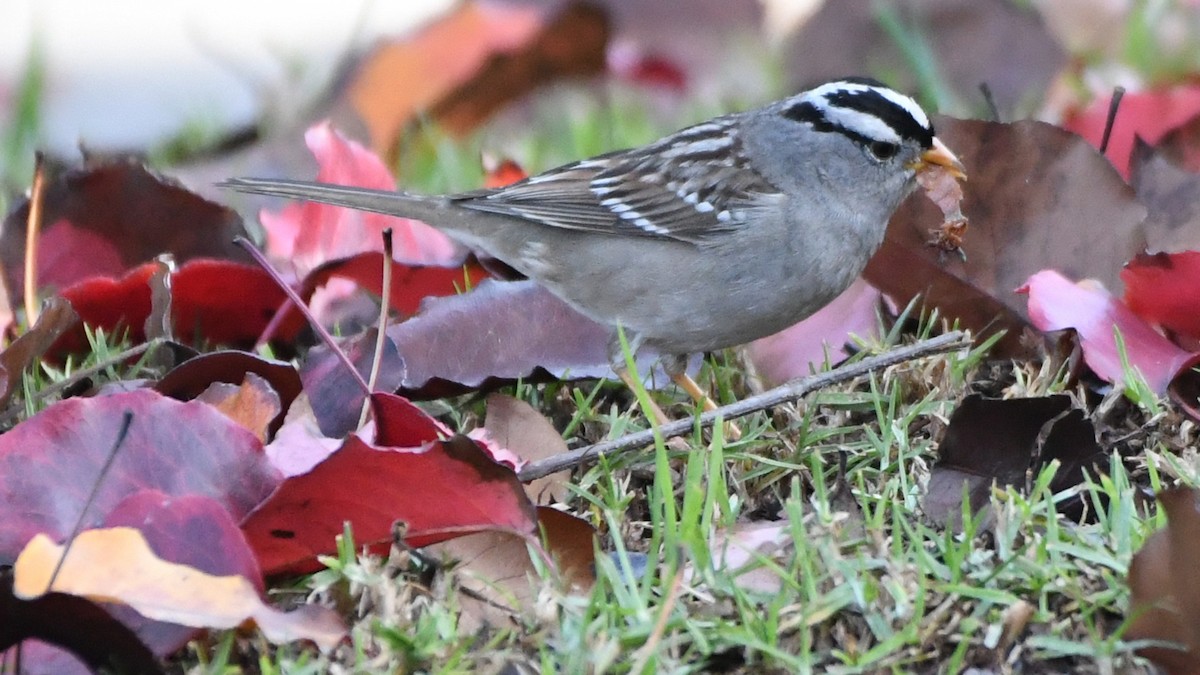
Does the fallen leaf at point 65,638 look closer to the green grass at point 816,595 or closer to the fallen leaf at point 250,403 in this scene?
the green grass at point 816,595

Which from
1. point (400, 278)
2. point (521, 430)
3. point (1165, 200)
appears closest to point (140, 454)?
point (521, 430)

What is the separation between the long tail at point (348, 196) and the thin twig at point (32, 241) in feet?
1.30

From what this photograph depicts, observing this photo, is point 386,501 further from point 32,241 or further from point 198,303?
point 32,241

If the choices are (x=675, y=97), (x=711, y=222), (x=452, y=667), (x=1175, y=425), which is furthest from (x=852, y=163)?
(x=675, y=97)

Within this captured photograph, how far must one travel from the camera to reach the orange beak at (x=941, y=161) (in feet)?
10.8

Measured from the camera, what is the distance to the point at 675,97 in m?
5.82

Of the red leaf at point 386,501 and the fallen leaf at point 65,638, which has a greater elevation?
the red leaf at point 386,501

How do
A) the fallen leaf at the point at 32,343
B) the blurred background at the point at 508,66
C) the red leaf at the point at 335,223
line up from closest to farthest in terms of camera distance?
the fallen leaf at the point at 32,343 < the red leaf at the point at 335,223 < the blurred background at the point at 508,66

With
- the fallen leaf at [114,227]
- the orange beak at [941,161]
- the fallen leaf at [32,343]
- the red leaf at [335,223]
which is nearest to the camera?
the fallen leaf at [32,343]

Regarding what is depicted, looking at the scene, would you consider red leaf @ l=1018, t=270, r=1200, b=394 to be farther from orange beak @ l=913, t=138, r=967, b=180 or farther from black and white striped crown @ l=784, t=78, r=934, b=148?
black and white striped crown @ l=784, t=78, r=934, b=148

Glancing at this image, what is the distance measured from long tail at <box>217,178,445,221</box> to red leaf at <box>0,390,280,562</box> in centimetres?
119

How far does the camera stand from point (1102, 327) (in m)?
2.85

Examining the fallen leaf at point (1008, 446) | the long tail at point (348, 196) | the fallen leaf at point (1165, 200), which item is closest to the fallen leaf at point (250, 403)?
the long tail at point (348, 196)

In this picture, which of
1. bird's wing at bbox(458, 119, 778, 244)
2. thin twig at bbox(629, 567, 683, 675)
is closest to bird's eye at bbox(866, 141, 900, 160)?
bird's wing at bbox(458, 119, 778, 244)
